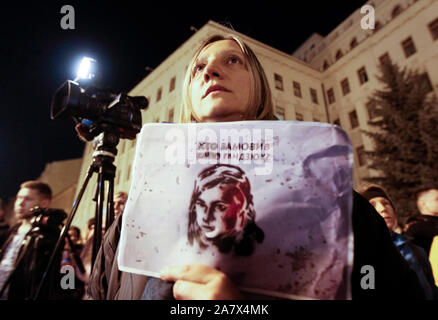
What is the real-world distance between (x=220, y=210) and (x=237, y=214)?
0.04 m

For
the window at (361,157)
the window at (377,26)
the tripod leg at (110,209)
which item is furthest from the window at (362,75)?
the tripod leg at (110,209)

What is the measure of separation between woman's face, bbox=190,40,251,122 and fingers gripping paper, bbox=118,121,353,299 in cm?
25

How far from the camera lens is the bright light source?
1.86 m

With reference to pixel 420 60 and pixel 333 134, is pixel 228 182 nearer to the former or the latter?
pixel 333 134

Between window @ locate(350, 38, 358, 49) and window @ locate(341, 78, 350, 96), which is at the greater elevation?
window @ locate(350, 38, 358, 49)

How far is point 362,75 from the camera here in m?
15.8

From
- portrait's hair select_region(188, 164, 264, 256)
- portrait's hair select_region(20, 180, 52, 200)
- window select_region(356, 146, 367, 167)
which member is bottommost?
portrait's hair select_region(188, 164, 264, 256)

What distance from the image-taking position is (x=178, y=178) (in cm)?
61

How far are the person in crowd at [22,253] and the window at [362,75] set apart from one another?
58.1 ft

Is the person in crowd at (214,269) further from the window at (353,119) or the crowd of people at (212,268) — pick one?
the window at (353,119)

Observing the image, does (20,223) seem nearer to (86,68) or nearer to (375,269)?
(86,68)

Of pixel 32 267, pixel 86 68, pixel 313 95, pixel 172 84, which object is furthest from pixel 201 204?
pixel 313 95

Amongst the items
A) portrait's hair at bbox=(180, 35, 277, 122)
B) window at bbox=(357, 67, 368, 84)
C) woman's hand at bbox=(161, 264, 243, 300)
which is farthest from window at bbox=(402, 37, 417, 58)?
woman's hand at bbox=(161, 264, 243, 300)

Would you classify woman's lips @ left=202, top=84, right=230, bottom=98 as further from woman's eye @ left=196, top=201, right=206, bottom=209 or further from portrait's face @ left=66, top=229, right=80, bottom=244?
portrait's face @ left=66, top=229, right=80, bottom=244
